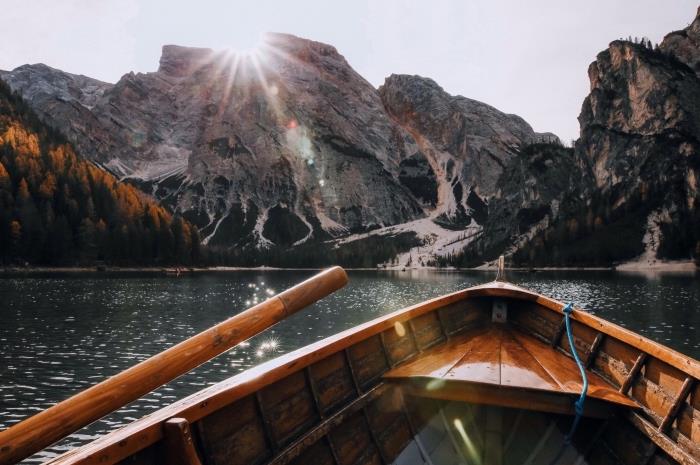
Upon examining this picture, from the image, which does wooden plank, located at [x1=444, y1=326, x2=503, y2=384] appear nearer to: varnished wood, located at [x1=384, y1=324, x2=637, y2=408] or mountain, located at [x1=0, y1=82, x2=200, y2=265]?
varnished wood, located at [x1=384, y1=324, x2=637, y2=408]

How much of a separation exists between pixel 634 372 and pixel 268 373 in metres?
7.02

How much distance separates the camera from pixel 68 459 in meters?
3.75

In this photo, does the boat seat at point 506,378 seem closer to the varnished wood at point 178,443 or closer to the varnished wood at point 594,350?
the varnished wood at point 594,350

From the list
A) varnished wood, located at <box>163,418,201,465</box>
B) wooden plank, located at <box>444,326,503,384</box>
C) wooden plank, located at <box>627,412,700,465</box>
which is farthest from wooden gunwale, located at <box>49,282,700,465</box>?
wooden plank, located at <box>444,326,503,384</box>

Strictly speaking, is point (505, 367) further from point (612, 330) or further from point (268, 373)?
point (268, 373)

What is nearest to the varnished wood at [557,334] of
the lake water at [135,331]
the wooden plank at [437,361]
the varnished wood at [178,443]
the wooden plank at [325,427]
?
the wooden plank at [437,361]

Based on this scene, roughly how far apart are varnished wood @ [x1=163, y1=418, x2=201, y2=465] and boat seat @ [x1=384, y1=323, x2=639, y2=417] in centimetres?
514

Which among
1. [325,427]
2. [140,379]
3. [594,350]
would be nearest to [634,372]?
[594,350]

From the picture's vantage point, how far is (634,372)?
8.38 m

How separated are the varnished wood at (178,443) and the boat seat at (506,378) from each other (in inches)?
202

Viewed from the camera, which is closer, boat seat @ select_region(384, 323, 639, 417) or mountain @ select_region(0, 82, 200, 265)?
boat seat @ select_region(384, 323, 639, 417)

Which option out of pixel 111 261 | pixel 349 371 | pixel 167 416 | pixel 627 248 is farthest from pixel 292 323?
pixel 627 248

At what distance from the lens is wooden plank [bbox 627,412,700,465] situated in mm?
6762

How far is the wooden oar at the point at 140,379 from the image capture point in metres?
3.71
